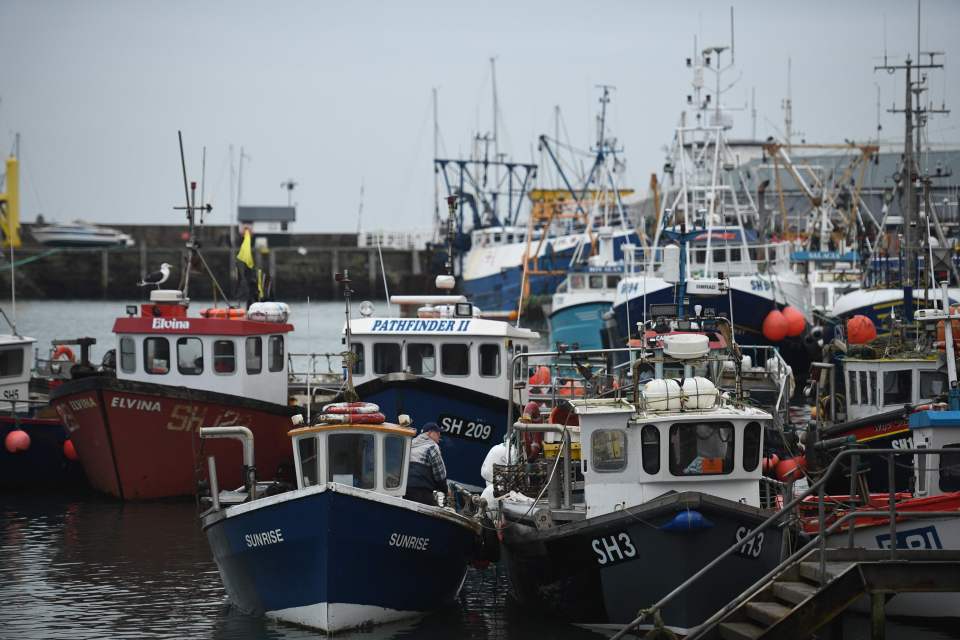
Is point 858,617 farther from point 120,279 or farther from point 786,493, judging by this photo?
point 120,279

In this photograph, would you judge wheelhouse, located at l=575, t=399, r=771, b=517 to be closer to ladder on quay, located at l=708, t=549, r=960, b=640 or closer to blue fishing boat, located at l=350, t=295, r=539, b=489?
ladder on quay, located at l=708, t=549, r=960, b=640

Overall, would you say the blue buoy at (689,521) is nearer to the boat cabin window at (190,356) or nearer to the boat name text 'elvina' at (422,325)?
→ the boat name text 'elvina' at (422,325)

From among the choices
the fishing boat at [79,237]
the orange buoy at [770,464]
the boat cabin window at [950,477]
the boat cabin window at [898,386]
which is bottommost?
the orange buoy at [770,464]

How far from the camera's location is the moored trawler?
2312 centimetres

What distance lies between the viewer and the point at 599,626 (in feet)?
51.3

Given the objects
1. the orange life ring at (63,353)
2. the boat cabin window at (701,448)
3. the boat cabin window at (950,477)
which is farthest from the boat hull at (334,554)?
the orange life ring at (63,353)

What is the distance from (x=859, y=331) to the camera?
2769 centimetres

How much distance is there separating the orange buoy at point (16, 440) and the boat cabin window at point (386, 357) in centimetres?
643

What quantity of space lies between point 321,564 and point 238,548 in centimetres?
129

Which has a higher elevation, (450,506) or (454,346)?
(454,346)

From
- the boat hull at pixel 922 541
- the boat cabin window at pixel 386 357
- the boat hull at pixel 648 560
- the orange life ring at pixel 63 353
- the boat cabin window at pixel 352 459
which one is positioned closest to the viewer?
the boat hull at pixel 648 560

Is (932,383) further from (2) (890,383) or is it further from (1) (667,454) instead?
(1) (667,454)

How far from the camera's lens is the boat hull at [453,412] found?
73.3 ft

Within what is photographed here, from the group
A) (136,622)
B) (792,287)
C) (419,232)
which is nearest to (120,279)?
(419,232)
